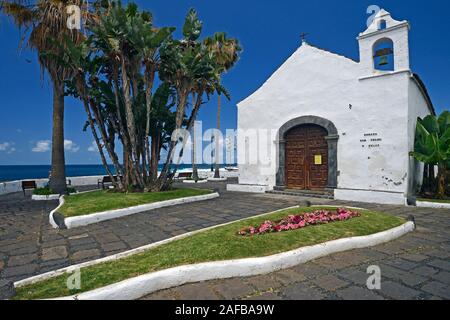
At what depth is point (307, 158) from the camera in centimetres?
1205

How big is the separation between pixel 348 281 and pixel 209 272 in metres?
1.81

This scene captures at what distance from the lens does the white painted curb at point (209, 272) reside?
291 centimetres

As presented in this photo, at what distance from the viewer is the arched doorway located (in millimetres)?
11133

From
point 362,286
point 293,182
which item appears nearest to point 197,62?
point 293,182

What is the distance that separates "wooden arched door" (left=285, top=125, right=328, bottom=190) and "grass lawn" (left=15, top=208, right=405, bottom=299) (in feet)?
20.3

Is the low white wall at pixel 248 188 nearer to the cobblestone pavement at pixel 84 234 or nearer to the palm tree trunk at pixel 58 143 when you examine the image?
the cobblestone pavement at pixel 84 234

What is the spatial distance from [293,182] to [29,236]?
33.2 ft

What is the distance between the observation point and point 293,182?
12.4 metres

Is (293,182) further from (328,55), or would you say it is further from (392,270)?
(392,270)

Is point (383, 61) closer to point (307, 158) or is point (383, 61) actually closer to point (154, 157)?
point (307, 158)

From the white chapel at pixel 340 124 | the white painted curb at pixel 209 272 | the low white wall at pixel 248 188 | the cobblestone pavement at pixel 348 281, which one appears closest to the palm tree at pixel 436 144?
the white chapel at pixel 340 124

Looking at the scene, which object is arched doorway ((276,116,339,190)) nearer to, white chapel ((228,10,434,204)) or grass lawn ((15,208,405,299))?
white chapel ((228,10,434,204))

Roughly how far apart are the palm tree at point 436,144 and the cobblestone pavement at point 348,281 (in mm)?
5705

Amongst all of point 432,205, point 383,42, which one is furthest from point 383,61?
point 432,205
